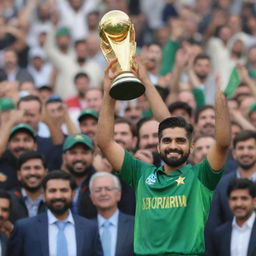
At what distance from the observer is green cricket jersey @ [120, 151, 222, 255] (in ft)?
32.4

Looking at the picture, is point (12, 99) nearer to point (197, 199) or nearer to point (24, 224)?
point (24, 224)

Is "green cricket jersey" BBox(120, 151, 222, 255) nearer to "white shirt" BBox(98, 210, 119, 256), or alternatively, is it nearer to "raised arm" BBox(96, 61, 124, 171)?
"raised arm" BBox(96, 61, 124, 171)

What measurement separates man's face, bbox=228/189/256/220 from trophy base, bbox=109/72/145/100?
3.01 metres

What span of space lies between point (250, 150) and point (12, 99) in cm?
385

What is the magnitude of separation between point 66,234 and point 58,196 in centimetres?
38

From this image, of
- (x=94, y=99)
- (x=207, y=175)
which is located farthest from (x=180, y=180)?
(x=94, y=99)

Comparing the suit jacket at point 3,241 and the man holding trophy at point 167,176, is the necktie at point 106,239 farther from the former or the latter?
the man holding trophy at point 167,176

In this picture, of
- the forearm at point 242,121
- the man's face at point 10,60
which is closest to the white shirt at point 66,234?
the forearm at point 242,121

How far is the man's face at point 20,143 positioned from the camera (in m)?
14.1

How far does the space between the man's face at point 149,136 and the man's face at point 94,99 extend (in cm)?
207

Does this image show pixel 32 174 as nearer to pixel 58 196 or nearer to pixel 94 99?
pixel 58 196

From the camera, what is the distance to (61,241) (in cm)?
1238

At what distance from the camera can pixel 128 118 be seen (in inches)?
616

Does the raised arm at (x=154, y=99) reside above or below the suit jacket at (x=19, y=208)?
above
